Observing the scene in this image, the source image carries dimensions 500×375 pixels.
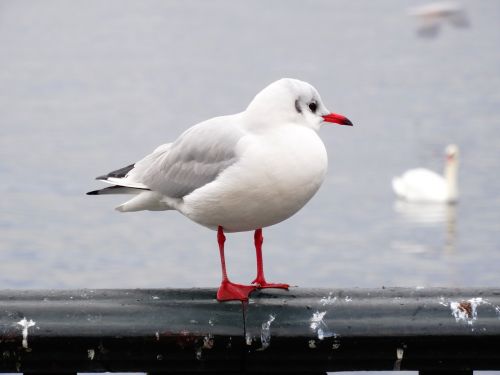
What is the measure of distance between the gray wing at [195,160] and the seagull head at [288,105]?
0.37ft

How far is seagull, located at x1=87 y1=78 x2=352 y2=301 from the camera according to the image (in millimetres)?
3139

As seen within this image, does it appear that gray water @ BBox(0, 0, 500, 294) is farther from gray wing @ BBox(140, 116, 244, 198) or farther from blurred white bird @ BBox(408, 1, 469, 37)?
gray wing @ BBox(140, 116, 244, 198)

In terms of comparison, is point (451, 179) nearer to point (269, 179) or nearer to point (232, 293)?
point (269, 179)

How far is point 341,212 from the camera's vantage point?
21203 millimetres

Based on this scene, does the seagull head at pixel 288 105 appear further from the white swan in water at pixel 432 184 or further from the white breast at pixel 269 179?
the white swan in water at pixel 432 184

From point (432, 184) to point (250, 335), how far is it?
20.0 m

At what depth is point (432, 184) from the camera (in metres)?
22.0

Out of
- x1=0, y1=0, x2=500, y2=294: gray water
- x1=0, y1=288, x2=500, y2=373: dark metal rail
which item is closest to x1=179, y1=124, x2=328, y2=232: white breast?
x1=0, y1=288, x2=500, y2=373: dark metal rail

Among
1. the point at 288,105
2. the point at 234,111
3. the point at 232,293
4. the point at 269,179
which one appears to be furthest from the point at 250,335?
the point at 234,111

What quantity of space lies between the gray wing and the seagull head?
0.11m

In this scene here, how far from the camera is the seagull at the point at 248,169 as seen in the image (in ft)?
10.3

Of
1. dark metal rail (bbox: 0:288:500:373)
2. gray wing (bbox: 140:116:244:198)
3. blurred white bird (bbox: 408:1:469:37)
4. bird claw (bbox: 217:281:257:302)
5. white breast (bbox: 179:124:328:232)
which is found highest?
blurred white bird (bbox: 408:1:469:37)

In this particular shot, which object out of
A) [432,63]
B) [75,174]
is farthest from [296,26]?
[75,174]

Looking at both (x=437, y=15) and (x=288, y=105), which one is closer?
(x=288, y=105)
